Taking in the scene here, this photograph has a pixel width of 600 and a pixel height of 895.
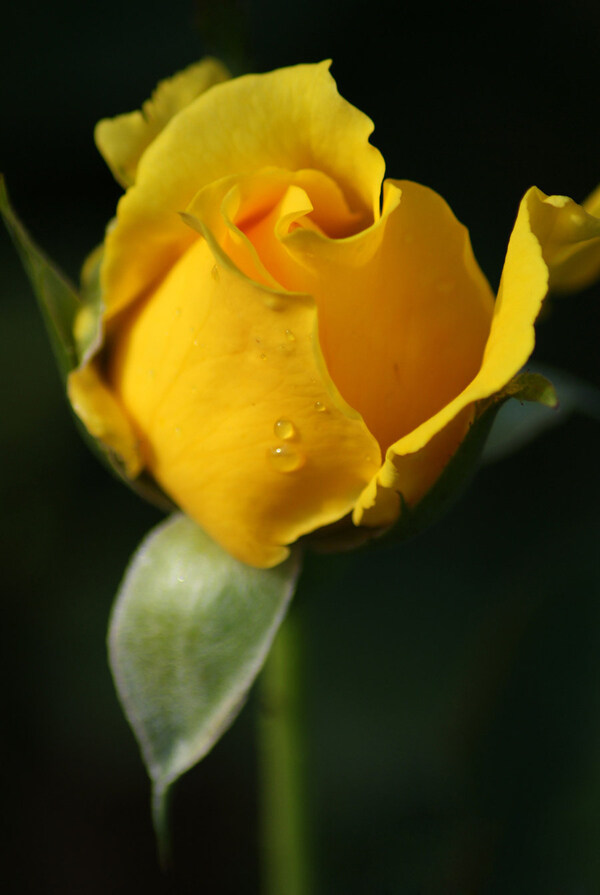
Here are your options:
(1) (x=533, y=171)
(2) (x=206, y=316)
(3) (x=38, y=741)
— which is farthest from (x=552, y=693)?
(1) (x=533, y=171)

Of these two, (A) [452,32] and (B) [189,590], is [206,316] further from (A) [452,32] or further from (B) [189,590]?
(A) [452,32]

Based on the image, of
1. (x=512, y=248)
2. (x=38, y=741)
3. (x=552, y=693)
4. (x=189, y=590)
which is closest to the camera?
(x=512, y=248)

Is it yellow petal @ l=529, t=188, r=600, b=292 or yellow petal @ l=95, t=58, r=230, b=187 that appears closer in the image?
yellow petal @ l=529, t=188, r=600, b=292

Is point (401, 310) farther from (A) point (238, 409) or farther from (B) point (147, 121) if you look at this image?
(B) point (147, 121)

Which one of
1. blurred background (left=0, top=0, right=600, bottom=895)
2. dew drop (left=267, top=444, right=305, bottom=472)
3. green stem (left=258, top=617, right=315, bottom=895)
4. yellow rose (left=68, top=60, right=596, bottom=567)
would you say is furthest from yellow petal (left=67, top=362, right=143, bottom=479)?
blurred background (left=0, top=0, right=600, bottom=895)

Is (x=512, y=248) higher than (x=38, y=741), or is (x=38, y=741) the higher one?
(x=512, y=248)

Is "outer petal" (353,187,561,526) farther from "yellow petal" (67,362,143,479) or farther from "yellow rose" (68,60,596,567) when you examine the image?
"yellow petal" (67,362,143,479)

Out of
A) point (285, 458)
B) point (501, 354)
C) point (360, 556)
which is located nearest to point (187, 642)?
point (285, 458)
